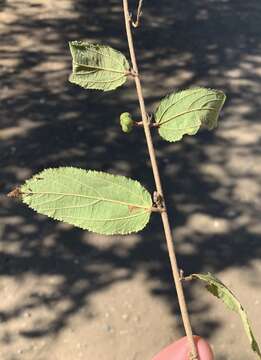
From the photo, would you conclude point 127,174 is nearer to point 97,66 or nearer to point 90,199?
point 97,66

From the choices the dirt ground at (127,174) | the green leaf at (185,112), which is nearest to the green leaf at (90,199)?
the green leaf at (185,112)

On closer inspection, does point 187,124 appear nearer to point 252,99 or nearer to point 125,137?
point 125,137

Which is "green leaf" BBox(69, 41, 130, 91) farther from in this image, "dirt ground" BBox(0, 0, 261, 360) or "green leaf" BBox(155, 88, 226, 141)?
"dirt ground" BBox(0, 0, 261, 360)

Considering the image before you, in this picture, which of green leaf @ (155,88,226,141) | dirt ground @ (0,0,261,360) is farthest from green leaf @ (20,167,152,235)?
dirt ground @ (0,0,261,360)

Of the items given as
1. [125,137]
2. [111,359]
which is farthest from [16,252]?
[125,137]

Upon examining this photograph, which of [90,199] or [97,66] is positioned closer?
[90,199]

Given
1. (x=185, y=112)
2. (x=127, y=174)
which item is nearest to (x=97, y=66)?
(x=185, y=112)

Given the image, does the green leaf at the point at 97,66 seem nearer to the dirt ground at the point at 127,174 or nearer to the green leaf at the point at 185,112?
the green leaf at the point at 185,112
